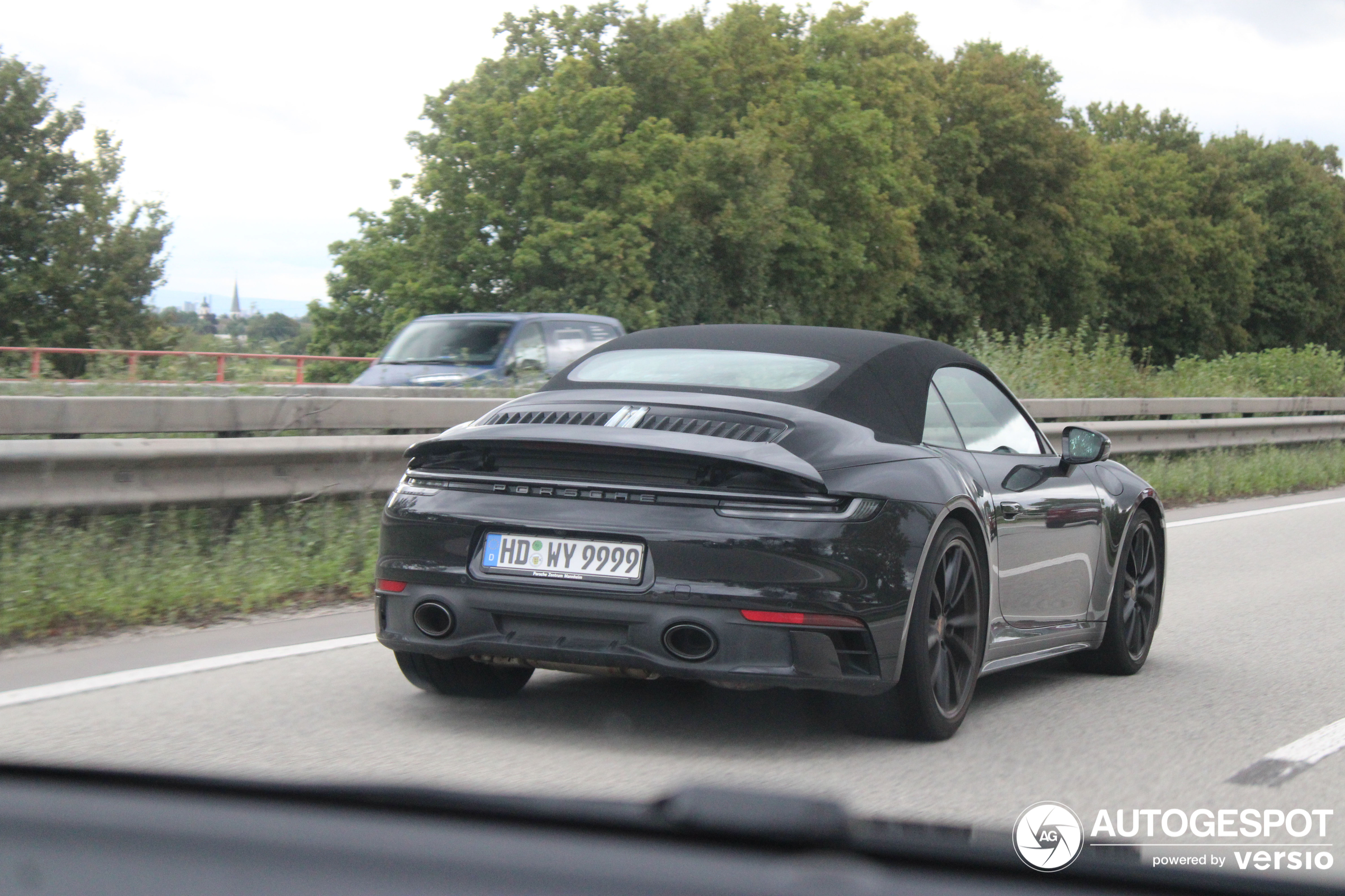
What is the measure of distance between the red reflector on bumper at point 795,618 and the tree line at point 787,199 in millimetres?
43258

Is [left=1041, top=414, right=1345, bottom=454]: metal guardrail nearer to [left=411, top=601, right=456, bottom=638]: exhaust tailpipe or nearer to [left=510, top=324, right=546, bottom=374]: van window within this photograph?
[left=510, top=324, right=546, bottom=374]: van window

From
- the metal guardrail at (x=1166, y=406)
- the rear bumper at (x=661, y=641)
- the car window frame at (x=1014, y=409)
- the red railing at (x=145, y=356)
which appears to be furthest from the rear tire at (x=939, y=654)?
the red railing at (x=145, y=356)

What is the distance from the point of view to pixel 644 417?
16.1 feet

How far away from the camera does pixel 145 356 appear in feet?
51.8

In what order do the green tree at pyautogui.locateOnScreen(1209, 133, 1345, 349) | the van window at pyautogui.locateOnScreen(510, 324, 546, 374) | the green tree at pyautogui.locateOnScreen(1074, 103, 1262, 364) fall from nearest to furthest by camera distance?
the van window at pyautogui.locateOnScreen(510, 324, 546, 374) < the green tree at pyautogui.locateOnScreen(1074, 103, 1262, 364) < the green tree at pyautogui.locateOnScreen(1209, 133, 1345, 349)

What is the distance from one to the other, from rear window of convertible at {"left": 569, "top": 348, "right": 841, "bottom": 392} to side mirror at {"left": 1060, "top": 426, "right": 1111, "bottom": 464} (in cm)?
130

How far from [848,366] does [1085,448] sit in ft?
4.26

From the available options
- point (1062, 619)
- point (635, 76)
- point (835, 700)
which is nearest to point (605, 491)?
point (835, 700)

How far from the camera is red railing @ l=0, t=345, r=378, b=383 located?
1437 cm

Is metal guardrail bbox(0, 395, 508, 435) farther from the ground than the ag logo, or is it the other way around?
metal guardrail bbox(0, 395, 508, 435)

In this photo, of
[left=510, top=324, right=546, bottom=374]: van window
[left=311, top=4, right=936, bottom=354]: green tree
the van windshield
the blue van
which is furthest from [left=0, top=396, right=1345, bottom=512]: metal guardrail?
[left=311, top=4, right=936, bottom=354]: green tree

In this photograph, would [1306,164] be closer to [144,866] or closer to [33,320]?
[33,320]

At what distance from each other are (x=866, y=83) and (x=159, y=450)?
2467 inches

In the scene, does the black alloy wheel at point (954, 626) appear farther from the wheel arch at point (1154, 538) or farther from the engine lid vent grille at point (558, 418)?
the wheel arch at point (1154, 538)
